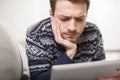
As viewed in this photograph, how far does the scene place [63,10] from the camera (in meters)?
1.37

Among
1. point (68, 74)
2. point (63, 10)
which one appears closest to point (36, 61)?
point (63, 10)

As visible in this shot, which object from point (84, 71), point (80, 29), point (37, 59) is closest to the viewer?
point (84, 71)

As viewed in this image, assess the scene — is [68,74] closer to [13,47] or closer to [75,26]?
[13,47]

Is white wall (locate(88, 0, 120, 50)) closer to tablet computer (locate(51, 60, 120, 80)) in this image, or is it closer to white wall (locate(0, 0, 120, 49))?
white wall (locate(0, 0, 120, 49))

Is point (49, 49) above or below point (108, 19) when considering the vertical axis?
below

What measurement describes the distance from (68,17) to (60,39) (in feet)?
0.47

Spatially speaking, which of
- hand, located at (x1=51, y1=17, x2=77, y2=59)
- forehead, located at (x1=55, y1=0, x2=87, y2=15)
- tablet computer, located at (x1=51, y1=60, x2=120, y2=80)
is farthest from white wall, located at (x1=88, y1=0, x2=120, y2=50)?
tablet computer, located at (x1=51, y1=60, x2=120, y2=80)

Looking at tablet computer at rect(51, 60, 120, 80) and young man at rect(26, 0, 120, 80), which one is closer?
tablet computer at rect(51, 60, 120, 80)

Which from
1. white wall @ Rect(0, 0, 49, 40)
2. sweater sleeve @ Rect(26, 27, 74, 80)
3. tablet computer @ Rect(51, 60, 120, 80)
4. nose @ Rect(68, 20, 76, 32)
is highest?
white wall @ Rect(0, 0, 49, 40)

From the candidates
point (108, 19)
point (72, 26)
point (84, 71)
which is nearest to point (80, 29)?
point (72, 26)

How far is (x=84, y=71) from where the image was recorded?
0.90 metres

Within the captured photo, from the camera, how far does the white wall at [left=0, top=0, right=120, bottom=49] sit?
1381 mm

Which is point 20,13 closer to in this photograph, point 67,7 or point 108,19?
point 67,7

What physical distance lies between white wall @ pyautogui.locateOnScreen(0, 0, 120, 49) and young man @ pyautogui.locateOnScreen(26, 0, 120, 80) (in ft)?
0.15
